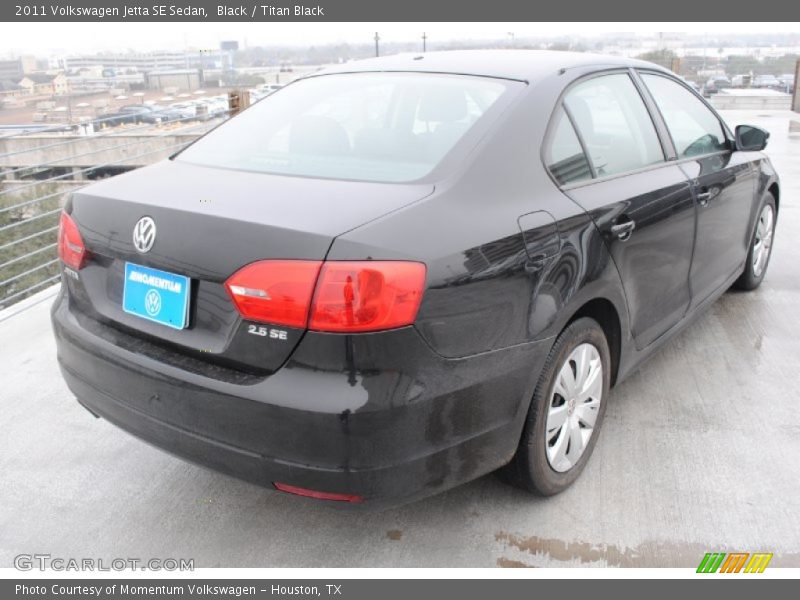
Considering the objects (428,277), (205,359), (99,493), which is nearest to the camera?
(428,277)

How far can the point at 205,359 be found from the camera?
2107 millimetres

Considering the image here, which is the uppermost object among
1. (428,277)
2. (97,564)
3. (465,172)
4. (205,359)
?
(465,172)

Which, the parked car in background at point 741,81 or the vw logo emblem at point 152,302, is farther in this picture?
the parked car in background at point 741,81

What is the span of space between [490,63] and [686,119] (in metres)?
1.34

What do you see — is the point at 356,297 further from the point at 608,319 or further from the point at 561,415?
the point at 608,319

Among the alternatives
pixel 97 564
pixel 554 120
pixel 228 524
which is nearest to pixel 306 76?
pixel 554 120

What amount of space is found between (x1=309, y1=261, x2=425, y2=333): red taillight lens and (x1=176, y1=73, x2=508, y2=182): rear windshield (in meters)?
0.49

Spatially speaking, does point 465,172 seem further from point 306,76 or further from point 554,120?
point 306,76

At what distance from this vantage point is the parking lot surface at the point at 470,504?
2.45 m

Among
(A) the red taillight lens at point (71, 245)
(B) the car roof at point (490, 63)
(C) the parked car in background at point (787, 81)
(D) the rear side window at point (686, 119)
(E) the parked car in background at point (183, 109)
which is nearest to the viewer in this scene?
(A) the red taillight lens at point (71, 245)

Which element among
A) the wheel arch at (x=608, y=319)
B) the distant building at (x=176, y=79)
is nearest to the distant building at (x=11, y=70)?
the distant building at (x=176, y=79)

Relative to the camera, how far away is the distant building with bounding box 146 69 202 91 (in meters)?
9.31

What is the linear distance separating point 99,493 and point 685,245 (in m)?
2.71

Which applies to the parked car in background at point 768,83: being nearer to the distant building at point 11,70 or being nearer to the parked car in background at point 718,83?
the parked car in background at point 718,83
